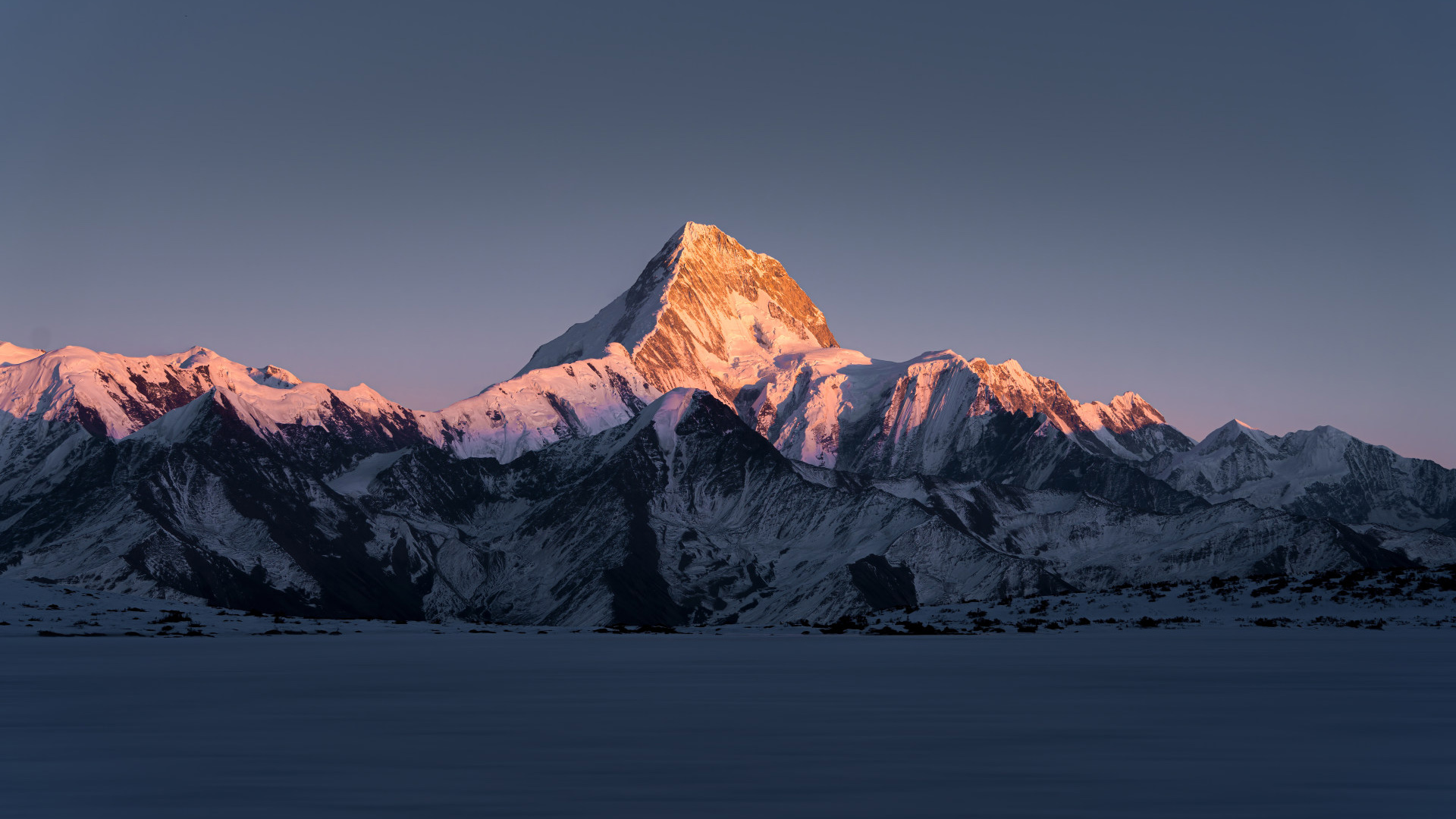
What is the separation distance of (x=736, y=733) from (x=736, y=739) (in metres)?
1.38

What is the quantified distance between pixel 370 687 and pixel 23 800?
3073 centimetres

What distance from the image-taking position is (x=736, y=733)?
43.0m

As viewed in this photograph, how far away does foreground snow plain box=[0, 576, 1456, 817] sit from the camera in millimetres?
31250

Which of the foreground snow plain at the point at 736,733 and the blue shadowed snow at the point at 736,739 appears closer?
the blue shadowed snow at the point at 736,739

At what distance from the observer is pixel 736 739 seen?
41656 mm

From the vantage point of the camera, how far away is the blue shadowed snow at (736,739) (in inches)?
1225

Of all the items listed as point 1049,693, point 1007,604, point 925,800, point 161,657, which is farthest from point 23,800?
point 1007,604

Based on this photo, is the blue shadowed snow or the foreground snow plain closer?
the blue shadowed snow

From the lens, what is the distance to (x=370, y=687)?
61594 mm

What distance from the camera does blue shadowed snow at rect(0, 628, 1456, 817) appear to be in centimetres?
3111

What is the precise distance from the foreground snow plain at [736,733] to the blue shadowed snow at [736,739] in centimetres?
14

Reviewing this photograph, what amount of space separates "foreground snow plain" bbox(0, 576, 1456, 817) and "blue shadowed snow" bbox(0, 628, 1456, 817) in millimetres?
140

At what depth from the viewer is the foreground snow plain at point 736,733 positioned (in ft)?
103

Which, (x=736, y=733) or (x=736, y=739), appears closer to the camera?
(x=736, y=739)
